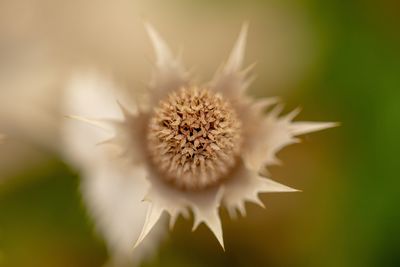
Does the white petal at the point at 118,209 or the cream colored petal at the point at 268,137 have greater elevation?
the cream colored petal at the point at 268,137

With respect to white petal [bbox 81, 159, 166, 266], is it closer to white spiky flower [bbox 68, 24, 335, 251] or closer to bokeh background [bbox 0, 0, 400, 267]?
bokeh background [bbox 0, 0, 400, 267]

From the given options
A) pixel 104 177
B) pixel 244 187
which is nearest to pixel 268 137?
pixel 244 187

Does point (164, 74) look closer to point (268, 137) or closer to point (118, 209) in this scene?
point (268, 137)

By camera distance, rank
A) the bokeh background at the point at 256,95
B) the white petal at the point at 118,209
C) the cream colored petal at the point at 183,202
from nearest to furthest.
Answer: the cream colored petal at the point at 183,202, the white petal at the point at 118,209, the bokeh background at the point at 256,95

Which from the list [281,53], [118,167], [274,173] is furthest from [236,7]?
[118,167]

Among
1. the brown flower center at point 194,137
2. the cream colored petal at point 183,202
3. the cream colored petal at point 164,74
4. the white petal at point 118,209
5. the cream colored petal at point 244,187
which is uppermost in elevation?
the cream colored petal at point 164,74

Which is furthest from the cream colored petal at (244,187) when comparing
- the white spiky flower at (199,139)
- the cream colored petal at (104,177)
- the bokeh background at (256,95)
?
the bokeh background at (256,95)

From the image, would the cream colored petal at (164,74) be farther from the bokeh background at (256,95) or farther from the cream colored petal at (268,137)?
the bokeh background at (256,95)

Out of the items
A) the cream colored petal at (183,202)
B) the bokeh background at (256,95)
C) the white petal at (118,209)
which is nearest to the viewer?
the cream colored petal at (183,202)

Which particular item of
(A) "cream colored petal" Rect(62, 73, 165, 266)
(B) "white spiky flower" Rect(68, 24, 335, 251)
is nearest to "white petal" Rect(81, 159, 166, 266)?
(A) "cream colored petal" Rect(62, 73, 165, 266)
